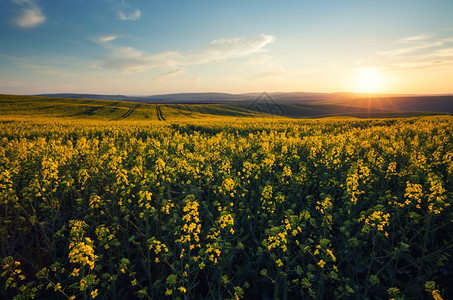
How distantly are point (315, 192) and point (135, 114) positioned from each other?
195ft

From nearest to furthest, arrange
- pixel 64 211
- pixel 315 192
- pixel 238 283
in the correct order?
pixel 238 283 → pixel 64 211 → pixel 315 192

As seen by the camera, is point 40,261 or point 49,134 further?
point 49,134

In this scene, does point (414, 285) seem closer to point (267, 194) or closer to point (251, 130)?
point (267, 194)

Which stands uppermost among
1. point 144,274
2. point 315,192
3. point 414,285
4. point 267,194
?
point 267,194

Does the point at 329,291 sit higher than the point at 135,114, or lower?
lower

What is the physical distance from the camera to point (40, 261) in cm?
508

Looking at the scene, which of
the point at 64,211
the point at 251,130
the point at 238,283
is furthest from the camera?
the point at 251,130

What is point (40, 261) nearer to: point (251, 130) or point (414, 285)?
point (414, 285)

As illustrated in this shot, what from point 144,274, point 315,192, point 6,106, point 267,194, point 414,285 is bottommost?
point 144,274

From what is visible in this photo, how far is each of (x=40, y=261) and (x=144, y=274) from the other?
2.51 metres

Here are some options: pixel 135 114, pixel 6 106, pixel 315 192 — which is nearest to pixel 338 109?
pixel 135 114

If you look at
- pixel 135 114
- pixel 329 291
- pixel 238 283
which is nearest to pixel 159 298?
pixel 238 283

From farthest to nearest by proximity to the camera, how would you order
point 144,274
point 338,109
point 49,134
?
1. point 338,109
2. point 49,134
3. point 144,274

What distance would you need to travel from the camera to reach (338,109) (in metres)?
112
